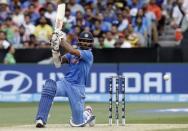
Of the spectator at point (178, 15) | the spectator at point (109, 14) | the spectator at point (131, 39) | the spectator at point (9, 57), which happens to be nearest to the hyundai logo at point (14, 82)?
the spectator at point (9, 57)

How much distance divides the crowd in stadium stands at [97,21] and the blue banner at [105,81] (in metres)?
1.43

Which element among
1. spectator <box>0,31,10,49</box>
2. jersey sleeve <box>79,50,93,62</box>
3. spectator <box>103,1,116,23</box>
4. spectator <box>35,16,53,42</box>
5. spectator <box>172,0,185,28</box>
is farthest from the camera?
spectator <box>103,1,116,23</box>

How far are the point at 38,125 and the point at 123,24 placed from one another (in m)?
11.2

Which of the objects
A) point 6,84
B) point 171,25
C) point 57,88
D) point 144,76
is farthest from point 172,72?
point 57,88

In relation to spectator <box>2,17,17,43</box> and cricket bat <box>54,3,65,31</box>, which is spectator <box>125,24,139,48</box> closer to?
spectator <box>2,17,17,43</box>

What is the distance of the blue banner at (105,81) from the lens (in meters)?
20.4

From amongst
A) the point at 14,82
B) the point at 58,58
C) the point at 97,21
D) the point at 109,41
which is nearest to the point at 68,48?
the point at 58,58

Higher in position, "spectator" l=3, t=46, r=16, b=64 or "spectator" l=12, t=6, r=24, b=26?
"spectator" l=12, t=6, r=24, b=26

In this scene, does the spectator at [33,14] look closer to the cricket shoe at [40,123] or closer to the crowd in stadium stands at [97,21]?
the crowd in stadium stands at [97,21]

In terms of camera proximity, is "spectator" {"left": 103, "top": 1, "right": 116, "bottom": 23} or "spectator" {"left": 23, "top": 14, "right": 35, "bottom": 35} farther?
"spectator" {"left": 103, "top": 1, "right": 116, "bottom": 23}

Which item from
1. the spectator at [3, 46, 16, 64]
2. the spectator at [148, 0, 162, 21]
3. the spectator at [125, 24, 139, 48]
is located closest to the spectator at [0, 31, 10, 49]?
the spectator at [3, 46, 16, 64]

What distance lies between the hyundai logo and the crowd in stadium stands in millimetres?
1285

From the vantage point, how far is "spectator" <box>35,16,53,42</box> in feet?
72.9

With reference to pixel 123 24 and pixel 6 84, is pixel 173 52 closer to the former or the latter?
pixel 123 24
